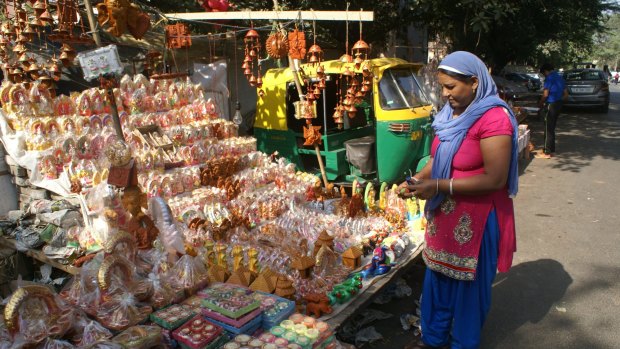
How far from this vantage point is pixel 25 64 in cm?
321

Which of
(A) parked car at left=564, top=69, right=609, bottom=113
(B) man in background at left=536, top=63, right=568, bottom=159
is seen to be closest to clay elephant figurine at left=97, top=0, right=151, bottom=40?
(B) man in background at left=536, top=63, right=568, bottom=159

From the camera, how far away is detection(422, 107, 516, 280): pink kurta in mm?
2154

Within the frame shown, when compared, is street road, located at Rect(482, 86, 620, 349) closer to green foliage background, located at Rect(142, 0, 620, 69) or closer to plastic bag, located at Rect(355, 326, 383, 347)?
plastic bag, located at Rect(355, 326, 383, 347)

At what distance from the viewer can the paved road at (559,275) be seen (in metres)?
3.02

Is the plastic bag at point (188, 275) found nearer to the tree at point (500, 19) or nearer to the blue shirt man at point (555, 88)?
the tree at point (500, 19)

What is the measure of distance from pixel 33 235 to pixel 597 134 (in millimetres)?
12054

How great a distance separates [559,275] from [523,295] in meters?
0.60

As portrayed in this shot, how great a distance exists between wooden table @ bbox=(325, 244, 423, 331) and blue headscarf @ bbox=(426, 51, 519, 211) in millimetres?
974

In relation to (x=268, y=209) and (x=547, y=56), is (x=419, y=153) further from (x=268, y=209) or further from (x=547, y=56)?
(x=547, y=56)

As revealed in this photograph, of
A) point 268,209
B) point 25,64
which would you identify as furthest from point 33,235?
point 268,209

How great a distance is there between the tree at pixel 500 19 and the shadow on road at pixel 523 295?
4.34 m

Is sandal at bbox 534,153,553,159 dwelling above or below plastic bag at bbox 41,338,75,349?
below

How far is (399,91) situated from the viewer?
5.66m

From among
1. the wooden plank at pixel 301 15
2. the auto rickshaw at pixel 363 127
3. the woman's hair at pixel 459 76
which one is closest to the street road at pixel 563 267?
the auto rickshaw at pixel 363 127
